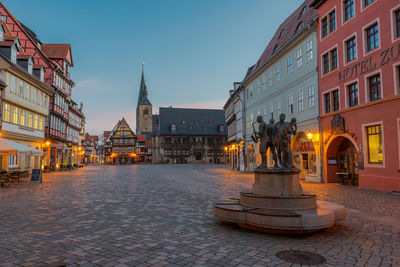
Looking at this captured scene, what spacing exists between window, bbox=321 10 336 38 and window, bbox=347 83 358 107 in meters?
4.18

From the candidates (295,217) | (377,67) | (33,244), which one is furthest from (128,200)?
(377,67)

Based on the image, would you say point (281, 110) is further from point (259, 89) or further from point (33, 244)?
point (33, 244)

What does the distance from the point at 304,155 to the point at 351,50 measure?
8.41 meters

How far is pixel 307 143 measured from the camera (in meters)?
22.4

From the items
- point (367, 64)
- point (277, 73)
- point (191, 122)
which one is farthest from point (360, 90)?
point (191, 122)

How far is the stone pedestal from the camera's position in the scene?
6391 millimetres

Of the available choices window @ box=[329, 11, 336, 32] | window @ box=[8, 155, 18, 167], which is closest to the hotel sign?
window @ box=[329, 11, 336, 32]

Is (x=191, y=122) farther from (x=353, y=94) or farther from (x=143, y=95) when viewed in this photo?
(x=353, y=94)

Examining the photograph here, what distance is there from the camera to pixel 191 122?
88750mm

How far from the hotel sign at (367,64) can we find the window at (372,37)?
0.63m

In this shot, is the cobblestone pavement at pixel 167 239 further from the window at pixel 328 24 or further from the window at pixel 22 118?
the window at pixel 22 118

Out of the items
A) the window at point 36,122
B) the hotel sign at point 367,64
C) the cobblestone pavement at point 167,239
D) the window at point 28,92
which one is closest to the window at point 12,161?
the window at point 36,122

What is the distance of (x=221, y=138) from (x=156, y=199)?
75519 millimetres

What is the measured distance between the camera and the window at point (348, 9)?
17.5m
